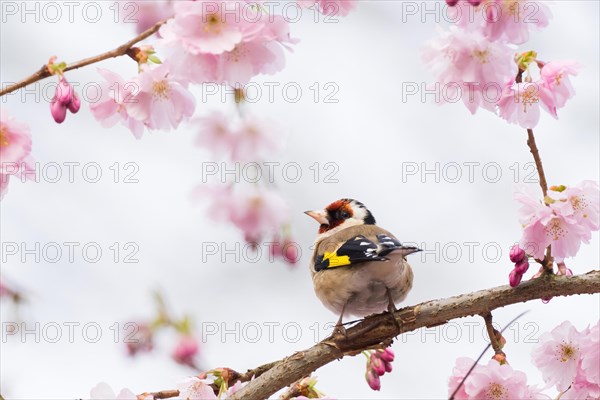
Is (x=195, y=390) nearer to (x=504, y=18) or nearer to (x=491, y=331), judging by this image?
(x=491, y=331)

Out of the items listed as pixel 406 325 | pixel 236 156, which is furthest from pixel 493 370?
pixel 236 156

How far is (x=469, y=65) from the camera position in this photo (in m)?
1.76

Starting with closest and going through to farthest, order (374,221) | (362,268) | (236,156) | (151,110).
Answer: (151,110) < (236,156) < (362,268) < (374,221)

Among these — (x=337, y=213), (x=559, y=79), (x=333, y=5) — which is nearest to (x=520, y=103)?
(x=559, y=79)

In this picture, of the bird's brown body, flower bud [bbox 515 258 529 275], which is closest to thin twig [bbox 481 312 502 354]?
flower bud [bbox 515 258 529 275]

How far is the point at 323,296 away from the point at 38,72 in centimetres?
133

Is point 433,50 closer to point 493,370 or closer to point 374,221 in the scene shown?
point 493,370

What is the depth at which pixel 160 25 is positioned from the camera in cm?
142

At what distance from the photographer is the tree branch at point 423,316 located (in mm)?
1787

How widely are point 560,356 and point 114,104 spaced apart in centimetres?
113

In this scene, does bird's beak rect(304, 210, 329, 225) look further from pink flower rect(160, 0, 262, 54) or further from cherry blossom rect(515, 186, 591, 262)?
pink flower rect(160, 0, 262, 54)

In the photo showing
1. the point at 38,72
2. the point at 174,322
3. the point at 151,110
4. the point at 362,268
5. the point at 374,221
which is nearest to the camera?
the point at 38,72

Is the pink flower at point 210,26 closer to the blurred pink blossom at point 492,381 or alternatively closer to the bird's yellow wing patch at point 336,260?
the blurred pink blossom at point 492,381

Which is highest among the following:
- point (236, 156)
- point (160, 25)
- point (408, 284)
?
point (160, 25)
